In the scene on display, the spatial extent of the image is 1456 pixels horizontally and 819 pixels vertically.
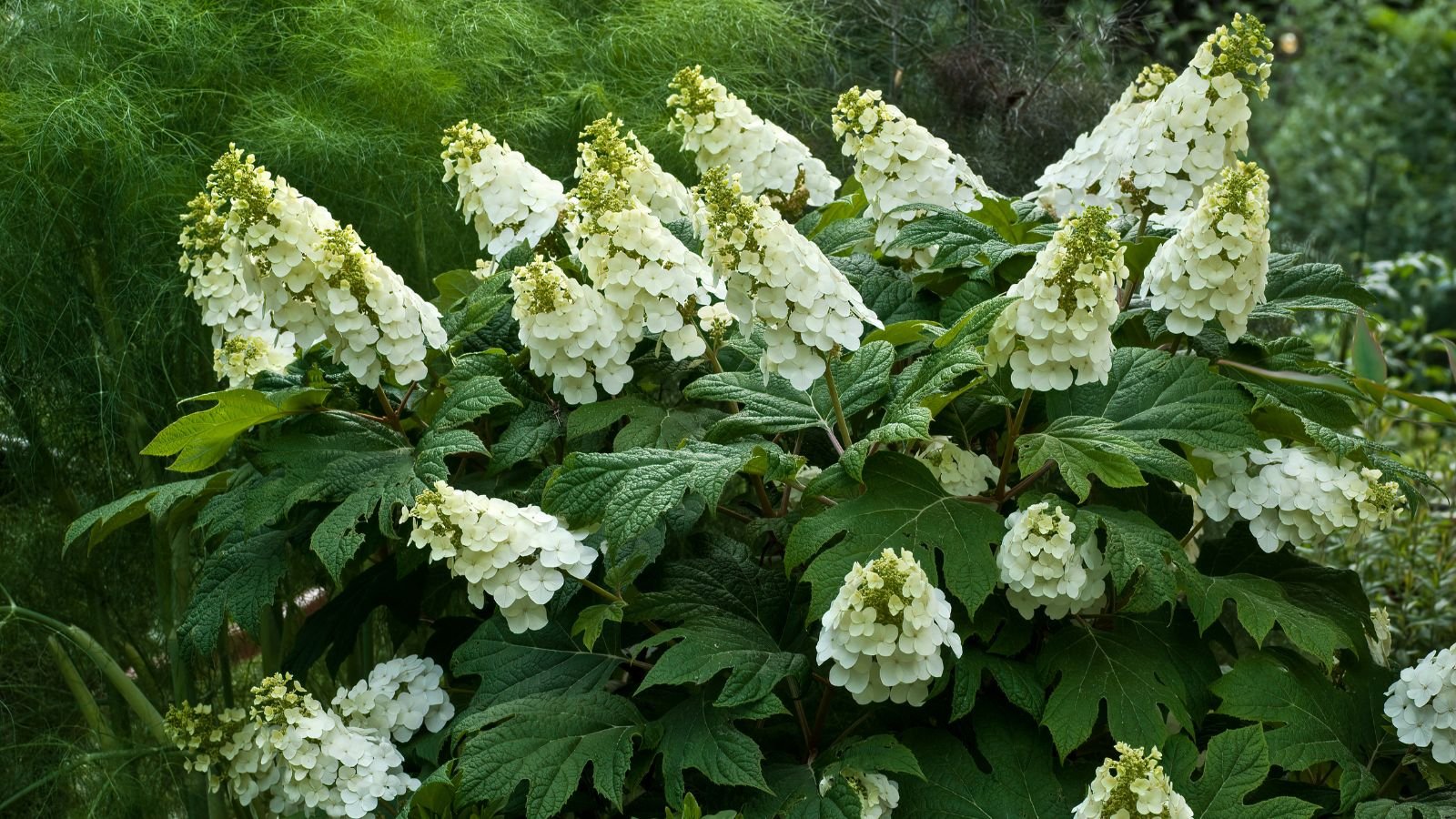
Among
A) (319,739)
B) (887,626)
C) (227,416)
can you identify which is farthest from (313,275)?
(887,626)

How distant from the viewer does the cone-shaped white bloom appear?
2.05 meters

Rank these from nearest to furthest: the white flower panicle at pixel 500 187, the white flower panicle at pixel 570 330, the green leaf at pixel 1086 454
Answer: the green leaf at pixel 1086 454
the white flower panicle at pixel 570 330
the white flower panicle at pixel 500 187

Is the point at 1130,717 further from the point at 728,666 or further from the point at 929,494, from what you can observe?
the point at 728,666

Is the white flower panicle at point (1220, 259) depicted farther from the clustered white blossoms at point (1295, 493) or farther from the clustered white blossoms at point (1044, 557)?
the clustered white blossoms at point (1044, 557)

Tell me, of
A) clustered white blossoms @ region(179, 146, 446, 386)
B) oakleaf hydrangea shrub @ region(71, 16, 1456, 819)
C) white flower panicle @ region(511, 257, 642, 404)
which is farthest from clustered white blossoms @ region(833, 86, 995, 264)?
clustered white blossoms @ region(179, 146, 446, 386)

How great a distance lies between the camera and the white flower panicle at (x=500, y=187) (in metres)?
1.91

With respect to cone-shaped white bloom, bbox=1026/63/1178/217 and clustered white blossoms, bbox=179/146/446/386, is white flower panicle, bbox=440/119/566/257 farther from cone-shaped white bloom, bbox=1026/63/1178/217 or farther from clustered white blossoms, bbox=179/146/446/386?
cone-shaped white bloom, bbox=1026/63/1178/217

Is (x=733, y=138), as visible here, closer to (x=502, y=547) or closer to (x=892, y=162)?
(x=892, y=162)

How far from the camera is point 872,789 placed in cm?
156

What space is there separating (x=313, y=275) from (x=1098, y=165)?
118 centimetres

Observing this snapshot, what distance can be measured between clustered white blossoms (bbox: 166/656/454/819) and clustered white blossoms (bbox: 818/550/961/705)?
61cm

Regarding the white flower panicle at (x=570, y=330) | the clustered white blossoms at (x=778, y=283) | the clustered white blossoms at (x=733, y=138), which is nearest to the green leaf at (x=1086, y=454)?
the clustered white blossoms at (x=778, y=283)

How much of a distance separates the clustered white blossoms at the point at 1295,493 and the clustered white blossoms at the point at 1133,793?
0.53m

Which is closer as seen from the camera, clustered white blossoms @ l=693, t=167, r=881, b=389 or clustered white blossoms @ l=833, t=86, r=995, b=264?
clustered white blossoms @ l=693, t=167, r=881, b=389
